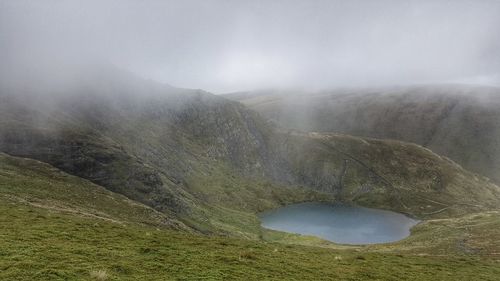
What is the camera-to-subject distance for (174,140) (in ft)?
641

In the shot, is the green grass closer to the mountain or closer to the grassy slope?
the grassy slope

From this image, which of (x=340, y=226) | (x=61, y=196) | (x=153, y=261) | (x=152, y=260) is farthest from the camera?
(x=340, y=226)

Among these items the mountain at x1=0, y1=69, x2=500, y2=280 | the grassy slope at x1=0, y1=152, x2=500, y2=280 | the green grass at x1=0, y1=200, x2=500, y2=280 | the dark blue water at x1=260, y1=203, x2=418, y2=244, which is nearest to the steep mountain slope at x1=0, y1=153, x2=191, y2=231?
the mountain at x1=0, y1=69, x2=500, y2=280

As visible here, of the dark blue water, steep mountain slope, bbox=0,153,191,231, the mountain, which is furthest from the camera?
the dark blue water

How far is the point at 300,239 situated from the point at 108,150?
226 feet

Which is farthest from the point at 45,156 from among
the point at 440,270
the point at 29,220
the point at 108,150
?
the point at 440,270

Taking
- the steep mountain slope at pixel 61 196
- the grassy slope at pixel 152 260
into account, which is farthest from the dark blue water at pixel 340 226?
the grassy slope at pixel 152 260

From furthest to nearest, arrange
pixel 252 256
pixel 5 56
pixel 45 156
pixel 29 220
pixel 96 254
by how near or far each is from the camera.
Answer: pixel 5 56 < pixel 45 156 < pixel 29 220 < pixel 252 256 < pixel 96 254

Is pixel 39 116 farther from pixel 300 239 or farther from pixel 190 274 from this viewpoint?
pixel 190 274

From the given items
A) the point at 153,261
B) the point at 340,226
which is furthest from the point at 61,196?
the point at 340,226

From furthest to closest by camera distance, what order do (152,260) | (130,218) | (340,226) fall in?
(340,226)
(130,218)
(152,260)

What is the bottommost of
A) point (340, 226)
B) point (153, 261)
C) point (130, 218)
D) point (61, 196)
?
point (153, 261)

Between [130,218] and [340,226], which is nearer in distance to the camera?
[130,218]

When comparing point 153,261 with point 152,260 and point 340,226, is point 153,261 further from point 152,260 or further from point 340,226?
point 340,226
